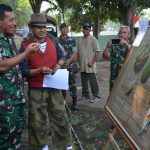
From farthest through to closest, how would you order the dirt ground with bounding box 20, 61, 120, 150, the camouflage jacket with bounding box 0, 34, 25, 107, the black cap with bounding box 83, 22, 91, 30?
the black cap with bounding box 83, 22, 91, 30 → the dirt ground with bounding box 20, 61, 120, 150 → the camouflage jacket with bounding box 0, 34, 25, 107

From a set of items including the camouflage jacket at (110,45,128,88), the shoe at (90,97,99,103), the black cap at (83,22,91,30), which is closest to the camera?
the camouflage jacket at (110,45,128,88)

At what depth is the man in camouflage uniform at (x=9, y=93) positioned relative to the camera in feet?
12.8

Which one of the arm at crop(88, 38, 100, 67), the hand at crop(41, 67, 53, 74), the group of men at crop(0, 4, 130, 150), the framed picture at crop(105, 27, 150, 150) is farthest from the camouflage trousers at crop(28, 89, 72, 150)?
the arm at crop(88, 38, 100, 67)

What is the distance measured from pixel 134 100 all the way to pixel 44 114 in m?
1.80

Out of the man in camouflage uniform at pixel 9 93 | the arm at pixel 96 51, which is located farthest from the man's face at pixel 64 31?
the man in camouflage uniform at pixel 9 93

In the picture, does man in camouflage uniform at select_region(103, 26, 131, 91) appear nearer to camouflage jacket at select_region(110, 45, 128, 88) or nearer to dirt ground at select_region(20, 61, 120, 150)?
camouflage jacket at select_region(110, 45, 128, 88)

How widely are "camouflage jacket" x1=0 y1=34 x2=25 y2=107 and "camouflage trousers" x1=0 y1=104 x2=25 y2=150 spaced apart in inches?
2.9

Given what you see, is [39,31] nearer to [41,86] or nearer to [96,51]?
[41,86]

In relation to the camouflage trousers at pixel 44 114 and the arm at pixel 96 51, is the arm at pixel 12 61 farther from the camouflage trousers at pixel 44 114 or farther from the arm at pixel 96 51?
the arm at pixel 96 51

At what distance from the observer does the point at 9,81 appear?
394 cm

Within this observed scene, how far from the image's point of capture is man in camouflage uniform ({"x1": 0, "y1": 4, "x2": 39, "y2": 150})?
12.8ft

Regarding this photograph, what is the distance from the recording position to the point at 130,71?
3814 mm

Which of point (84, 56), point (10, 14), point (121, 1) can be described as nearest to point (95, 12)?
point (121, 1)

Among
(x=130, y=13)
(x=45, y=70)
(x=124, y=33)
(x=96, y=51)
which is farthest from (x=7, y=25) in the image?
(x=130, y=13)
